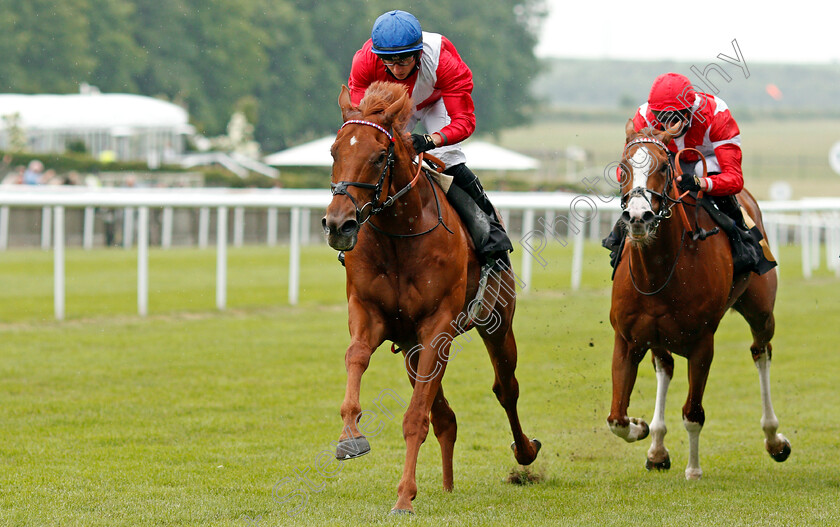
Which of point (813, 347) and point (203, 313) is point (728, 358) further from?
point (203, 313)

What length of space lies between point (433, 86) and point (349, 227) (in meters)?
1.29

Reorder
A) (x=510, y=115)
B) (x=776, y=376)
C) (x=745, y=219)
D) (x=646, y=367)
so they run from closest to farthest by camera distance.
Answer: (x=745, y=219)
(x=776, y=376)
(x=646, y=367)
(x=510, y=115)

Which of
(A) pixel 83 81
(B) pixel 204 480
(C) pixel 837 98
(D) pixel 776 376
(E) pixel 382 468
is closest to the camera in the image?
(B) pixel 204 480

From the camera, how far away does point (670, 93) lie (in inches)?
232

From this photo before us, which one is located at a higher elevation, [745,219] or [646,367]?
[745,219]

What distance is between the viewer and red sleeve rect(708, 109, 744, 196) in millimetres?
6051

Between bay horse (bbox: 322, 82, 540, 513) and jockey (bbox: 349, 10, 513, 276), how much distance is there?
246 mm

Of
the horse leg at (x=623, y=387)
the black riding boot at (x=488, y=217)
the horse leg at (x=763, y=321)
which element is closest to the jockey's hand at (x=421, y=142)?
the black riding boot at (x=488, y=217)

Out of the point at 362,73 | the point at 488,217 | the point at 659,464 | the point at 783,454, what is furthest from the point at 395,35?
the point at 783,454

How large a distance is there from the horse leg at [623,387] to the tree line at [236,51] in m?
37.3

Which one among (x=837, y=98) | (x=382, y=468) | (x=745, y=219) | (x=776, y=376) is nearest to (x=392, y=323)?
(x=382, y=468)

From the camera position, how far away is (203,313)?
42.4 ft

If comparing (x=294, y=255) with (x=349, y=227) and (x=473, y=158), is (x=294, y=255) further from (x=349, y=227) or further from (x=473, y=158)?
(x=473, y=158)

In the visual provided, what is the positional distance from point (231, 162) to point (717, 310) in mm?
33664
